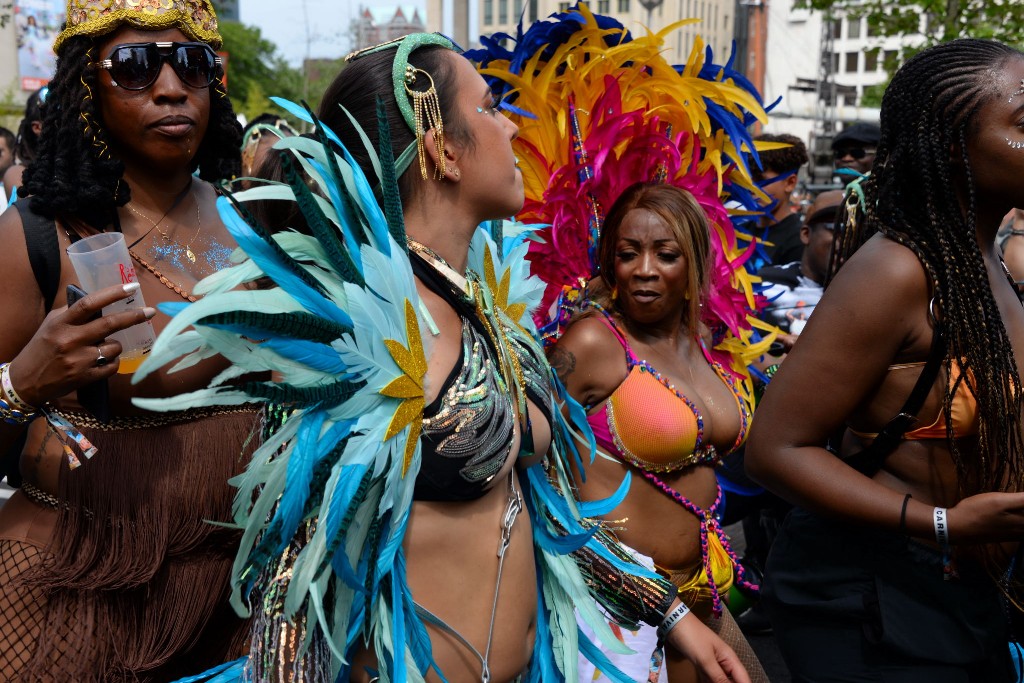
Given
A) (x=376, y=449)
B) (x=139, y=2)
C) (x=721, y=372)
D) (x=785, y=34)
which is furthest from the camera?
(x=785, y=34)

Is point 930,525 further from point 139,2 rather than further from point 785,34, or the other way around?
point 785,34

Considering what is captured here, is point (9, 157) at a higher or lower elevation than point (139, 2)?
lower

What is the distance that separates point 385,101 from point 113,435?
38.0 inches

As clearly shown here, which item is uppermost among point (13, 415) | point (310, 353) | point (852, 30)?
point (852, 30)

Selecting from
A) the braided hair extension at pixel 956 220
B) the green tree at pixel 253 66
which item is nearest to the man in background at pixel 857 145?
the braided hair extension at pixel 956 220

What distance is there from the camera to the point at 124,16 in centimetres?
230

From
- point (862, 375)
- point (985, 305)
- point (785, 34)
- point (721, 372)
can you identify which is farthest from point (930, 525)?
point (785, 34)

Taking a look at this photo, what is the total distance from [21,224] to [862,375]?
1802 mm

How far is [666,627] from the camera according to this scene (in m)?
2.27

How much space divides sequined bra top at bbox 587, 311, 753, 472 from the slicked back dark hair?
1400 mm

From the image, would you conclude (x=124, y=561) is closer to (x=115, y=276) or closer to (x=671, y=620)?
(x=115, y=276)

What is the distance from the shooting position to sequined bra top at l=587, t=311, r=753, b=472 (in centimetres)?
312

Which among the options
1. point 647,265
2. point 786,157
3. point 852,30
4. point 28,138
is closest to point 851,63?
point 852,30

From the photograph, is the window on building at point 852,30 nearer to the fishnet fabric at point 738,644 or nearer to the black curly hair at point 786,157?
the black curly hair at point 786,157
